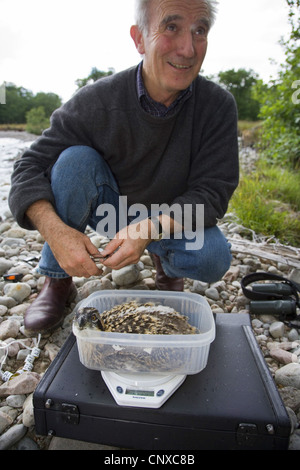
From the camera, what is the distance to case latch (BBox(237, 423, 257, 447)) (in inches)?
42.2

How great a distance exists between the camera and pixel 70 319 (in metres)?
1.87

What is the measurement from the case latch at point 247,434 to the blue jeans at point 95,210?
2.72ft

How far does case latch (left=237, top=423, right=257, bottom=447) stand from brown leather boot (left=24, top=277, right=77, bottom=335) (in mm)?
1059

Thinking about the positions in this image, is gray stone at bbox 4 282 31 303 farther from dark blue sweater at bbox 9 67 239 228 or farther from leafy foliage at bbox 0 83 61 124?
leafy foliage at bbox 0 83 61 124

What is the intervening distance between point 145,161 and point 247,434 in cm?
134

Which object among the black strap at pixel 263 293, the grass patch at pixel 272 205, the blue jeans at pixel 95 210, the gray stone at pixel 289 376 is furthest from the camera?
the grass patch at pixel 272 205

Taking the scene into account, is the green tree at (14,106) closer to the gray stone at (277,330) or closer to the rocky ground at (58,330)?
the rocky ground at (58,330)

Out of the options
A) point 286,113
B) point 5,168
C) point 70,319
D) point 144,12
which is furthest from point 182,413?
point 5,168

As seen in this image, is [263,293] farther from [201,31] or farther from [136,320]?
[201,31]

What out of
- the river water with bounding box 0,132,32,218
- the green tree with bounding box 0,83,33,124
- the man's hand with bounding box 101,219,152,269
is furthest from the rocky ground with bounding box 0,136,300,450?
the green tree with bounding box 0,83,33,124

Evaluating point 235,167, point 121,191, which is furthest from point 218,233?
point 121,191

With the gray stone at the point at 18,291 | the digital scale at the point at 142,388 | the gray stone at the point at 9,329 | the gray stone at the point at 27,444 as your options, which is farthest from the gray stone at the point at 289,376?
the gray stone at the point at 18,291

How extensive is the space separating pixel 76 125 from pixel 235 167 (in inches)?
33.3

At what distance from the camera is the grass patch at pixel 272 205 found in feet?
9.75
